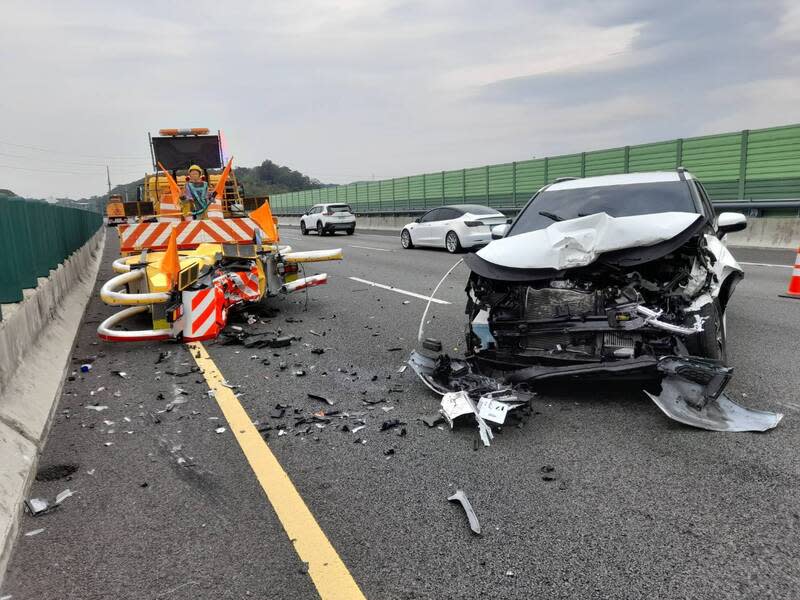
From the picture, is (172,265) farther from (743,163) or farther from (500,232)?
(743,163)

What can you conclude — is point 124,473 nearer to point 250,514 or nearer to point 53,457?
point 53,457

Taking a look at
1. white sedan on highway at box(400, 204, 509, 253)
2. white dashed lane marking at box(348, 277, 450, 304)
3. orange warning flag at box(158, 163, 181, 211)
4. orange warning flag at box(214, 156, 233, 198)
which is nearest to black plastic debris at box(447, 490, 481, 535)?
white dashed lane marking at box(348, 277, 450, 304)

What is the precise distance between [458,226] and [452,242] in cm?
60

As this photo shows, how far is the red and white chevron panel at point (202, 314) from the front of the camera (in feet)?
22.6

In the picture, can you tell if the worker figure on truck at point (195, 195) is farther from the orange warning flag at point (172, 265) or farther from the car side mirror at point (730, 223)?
the car side mirror at point (730, 223)

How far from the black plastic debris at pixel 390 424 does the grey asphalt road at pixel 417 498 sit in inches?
3.6

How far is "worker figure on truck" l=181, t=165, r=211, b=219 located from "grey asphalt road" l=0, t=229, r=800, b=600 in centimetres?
547

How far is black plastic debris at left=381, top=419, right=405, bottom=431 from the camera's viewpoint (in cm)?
414

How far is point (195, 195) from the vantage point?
10.2 m

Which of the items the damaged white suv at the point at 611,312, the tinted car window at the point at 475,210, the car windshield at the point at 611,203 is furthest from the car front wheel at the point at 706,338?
the tinted car window at the point at 475,210

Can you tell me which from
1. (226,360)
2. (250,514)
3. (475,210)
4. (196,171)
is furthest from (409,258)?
(250,514)

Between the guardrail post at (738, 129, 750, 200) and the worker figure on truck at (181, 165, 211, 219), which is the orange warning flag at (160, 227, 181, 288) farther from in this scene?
the guardrail post at (738, 129, 750, 200)

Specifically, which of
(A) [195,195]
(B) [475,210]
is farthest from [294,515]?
(B) [475,210]

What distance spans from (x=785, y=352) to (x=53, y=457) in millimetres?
6440
